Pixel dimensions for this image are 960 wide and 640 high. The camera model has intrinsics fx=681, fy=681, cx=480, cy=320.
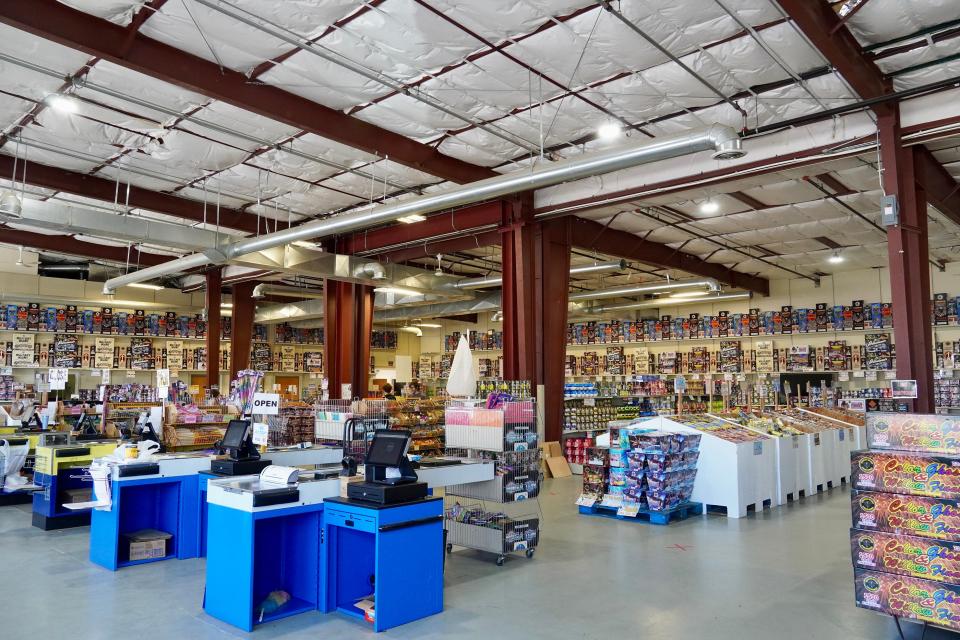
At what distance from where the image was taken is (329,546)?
486 centimetres

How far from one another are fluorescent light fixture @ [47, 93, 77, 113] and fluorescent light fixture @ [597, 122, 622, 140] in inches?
249

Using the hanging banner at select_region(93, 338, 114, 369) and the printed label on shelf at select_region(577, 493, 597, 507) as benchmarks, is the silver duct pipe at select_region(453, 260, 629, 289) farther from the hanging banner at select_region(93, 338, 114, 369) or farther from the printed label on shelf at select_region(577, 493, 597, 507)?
the hanging banner at select_region(93, 338, 114, 369)

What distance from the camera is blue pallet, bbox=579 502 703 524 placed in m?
7.88

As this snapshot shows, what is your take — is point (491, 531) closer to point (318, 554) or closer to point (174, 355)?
point (318, 554)

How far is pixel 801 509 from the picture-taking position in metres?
8.75

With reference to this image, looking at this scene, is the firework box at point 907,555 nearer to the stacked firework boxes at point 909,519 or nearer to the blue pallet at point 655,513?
the stacked firework boxes at point 909,519

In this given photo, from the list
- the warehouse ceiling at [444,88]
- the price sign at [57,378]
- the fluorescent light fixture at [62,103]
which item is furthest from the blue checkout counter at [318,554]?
the price sign at [57,378]

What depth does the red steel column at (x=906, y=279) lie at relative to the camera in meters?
7.49

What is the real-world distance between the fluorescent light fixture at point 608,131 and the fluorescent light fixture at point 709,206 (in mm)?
3082

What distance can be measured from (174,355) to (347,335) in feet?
24.2

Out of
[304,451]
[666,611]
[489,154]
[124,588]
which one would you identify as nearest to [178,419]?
[304,451]

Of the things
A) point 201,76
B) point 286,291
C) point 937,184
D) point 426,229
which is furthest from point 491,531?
point 286,291

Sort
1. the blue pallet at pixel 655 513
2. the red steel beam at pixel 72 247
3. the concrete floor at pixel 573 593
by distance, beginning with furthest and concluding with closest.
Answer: the red steel beam at pixel 72 247, the blue pallet at pixel 655 513, the concrete floor at pixel 573 593

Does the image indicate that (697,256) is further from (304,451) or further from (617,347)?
(304,451)
